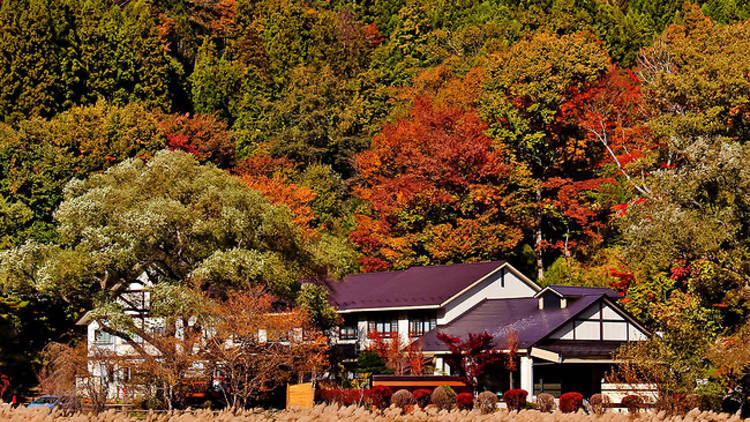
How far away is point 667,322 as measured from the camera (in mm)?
33812

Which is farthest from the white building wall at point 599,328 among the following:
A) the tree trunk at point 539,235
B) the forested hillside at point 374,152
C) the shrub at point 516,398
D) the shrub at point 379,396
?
the tree trunk at point 539,235

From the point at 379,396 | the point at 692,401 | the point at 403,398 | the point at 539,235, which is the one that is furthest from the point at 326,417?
the point at 539,235

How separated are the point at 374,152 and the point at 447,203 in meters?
9.26

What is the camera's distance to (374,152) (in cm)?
6400

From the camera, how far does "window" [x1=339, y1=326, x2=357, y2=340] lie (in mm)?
52406

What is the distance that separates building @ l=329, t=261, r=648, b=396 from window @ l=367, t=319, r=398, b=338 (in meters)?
0.05

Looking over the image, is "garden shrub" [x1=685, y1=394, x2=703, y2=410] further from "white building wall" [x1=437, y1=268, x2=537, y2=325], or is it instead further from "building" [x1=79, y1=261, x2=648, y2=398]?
"white building wall" [x1=437, y1=268, x2=537, y2=325]

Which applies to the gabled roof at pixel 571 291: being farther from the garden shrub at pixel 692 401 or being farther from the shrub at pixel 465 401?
the garden shrub at pixel 692 401

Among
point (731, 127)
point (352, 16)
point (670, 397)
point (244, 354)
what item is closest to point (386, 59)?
point (352, 16)

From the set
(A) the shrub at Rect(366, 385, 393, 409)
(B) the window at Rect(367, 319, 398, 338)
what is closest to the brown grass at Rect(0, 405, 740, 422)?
(A) the shrub at Rect(366, 385, 393, 409)

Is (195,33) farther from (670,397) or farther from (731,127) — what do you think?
(670,397)

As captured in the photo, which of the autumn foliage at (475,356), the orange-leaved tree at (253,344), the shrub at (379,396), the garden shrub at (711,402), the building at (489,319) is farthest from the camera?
the building at (489,319)

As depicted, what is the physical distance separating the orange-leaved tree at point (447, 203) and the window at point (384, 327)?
6513mm

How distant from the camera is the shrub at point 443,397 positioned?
36.2m
